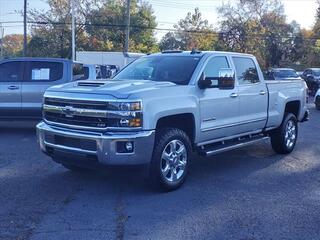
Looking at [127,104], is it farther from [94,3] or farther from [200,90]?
[94,3]

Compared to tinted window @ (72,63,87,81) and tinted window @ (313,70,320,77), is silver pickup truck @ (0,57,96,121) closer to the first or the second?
tinted window @ (72,63,87,81)

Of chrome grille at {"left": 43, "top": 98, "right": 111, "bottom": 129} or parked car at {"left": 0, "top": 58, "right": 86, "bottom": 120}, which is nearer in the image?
chrome grille at {"left": 43, "top": 98, "right": 111, "bottom": 129}

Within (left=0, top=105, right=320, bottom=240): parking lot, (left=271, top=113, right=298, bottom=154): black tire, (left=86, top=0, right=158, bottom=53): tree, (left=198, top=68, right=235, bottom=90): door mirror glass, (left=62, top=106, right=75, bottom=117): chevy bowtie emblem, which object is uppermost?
(left=86, top=0, right=158, bottom=53): tree

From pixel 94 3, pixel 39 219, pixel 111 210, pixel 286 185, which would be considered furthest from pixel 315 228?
pixel 94 3

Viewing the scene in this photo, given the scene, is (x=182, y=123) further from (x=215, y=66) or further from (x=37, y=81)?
(x=37, y=81)

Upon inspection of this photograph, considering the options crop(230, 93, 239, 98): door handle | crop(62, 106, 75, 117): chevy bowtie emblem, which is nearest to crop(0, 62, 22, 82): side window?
crop(62, 106, 75, 117): chevy bowtie emblem

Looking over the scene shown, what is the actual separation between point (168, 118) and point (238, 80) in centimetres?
202

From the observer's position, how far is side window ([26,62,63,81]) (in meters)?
11.7

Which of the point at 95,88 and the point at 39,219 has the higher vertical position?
the point at 95,88

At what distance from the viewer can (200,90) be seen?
6.96 meters

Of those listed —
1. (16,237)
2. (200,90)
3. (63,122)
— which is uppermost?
(200,90)

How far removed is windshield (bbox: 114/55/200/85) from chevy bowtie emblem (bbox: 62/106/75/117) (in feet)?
4.93

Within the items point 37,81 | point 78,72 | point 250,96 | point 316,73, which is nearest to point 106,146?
point 250,96

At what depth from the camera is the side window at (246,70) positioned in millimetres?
8141
